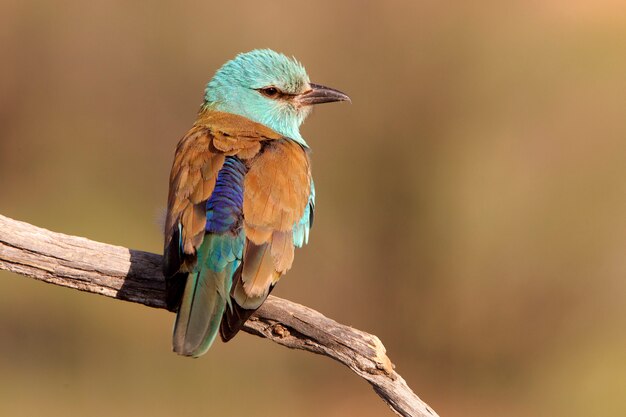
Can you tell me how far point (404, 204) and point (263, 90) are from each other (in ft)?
12.6

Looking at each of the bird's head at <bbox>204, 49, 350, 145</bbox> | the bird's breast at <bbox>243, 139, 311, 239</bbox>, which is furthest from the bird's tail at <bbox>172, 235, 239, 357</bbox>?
the bird's head at <bbox>204, 49, 350, 145</bbox>

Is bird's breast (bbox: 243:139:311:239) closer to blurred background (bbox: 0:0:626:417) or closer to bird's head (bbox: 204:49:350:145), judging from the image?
Result: bird's head (bbox: 204:49:350:145)

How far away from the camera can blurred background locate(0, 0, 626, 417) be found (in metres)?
8.93

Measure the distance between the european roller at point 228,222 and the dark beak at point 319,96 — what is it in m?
0.49

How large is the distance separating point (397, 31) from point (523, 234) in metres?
2.20

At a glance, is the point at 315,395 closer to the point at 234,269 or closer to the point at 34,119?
the point at 34,119

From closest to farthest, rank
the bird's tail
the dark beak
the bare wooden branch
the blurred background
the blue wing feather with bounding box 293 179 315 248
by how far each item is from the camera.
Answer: the bird's tail < the bare wooden branch < the blue wing feather with bounding box 293 179 315 248 < the dark beak < the blurred background

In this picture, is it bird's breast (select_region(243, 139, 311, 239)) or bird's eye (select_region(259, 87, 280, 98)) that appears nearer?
bird's breast (select_region(243, 139, 311, 239))

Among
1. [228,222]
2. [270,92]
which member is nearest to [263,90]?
[270,92]

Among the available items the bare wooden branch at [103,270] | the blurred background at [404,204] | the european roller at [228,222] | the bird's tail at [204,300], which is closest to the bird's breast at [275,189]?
the european roller at [228,222]

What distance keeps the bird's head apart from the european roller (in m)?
0.22

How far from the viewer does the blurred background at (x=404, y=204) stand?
8.93 metres

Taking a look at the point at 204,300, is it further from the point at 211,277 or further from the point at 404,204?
the point at 404,204

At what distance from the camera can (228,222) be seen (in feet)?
14.0
